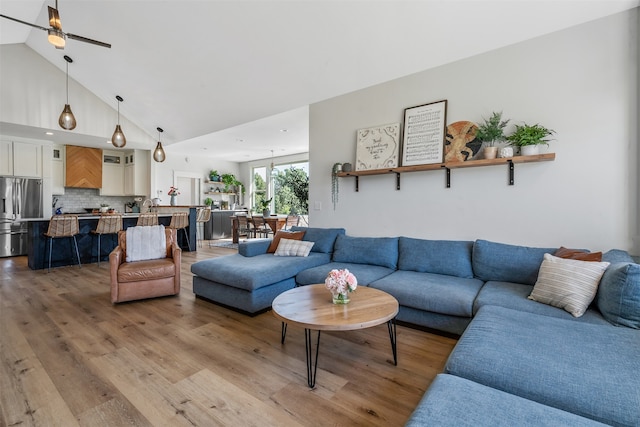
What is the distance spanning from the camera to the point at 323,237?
13.0ft

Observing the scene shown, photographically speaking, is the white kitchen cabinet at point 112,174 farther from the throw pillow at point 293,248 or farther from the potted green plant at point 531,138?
the potted green plant at point 531,138

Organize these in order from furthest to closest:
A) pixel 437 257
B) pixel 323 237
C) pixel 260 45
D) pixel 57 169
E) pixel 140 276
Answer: pixel 57 169, pixel 323 237, pixel 260 45, pixel 140 276, pixel 437 257

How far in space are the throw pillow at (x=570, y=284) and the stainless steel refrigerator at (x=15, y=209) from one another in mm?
8619

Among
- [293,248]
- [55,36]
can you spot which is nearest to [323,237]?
[293,248]

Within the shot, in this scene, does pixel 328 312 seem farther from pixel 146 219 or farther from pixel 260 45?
pixel 146 219

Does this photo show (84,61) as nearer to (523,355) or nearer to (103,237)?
(103,237)

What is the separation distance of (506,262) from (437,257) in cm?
59

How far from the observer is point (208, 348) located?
2328 mm

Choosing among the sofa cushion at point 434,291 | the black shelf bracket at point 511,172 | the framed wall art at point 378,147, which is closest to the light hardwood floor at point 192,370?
the sofa cushion at point 434,291

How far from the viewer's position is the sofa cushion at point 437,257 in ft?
9.49

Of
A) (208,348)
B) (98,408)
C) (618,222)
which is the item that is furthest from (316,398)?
(618,222)

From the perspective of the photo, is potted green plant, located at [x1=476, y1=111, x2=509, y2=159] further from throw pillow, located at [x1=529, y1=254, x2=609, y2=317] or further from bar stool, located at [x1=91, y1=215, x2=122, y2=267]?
bar stool, located at [x1=91, y1=215, x2=122, y2=267]

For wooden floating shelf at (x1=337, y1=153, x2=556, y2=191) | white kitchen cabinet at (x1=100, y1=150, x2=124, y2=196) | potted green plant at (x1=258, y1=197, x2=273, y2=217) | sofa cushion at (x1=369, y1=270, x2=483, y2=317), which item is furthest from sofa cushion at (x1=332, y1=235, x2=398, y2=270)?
white kitchen cabinet at (x1=100, y1=150, x2=124, y2=196)

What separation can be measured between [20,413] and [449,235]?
3598 millimetres
